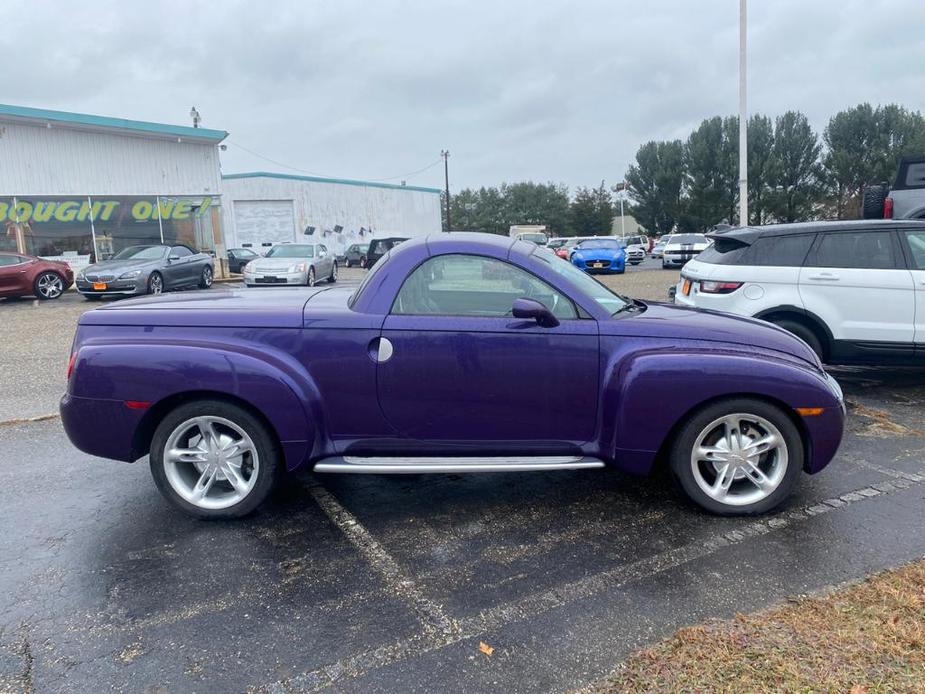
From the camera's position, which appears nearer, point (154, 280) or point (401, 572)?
point (401, 572)

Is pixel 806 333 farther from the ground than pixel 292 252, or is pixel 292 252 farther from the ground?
pixel 292 252

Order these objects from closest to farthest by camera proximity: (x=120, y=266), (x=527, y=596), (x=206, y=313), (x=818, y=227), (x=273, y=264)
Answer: (x=527, y=596), (x=206, y=313), (x=818, y=227), (x=120, y=266), (x=273, y=264)

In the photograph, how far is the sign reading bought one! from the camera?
21.3m

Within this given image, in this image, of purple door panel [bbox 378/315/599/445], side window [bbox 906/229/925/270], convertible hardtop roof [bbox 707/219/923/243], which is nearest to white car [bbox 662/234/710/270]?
convertible hardtop roof [bbox 707/219/923/243]

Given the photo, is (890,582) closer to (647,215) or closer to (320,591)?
(320,591)

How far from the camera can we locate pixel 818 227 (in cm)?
657

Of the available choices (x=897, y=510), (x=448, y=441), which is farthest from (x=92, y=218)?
(x=897, y=510)

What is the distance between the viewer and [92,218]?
74.3ft

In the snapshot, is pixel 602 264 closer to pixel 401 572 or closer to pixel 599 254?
pixel 599 254

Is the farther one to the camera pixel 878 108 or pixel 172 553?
pixel 878 108

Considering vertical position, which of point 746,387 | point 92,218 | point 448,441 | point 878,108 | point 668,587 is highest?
point 878,108

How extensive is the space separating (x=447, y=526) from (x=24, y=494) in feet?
9.13

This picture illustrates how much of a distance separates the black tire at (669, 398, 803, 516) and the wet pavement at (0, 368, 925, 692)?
94mm

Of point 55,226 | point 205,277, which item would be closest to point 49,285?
point 205,277
